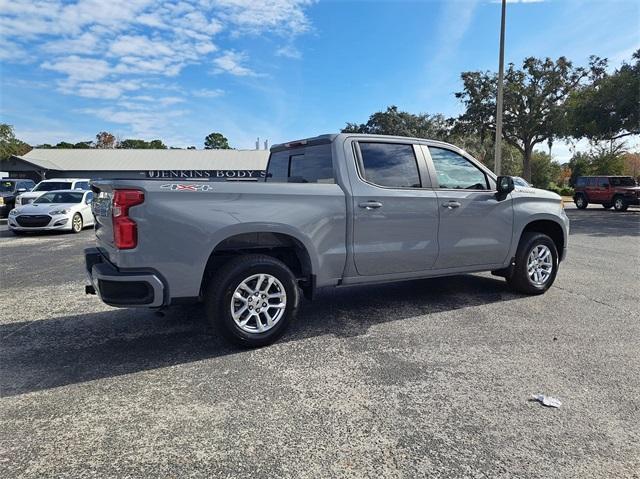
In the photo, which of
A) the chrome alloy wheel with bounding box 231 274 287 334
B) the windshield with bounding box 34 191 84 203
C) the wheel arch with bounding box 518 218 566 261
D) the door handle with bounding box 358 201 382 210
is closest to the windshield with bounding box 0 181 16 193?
the windshield with bounding box 34 191 84 203

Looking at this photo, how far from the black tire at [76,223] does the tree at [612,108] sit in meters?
23.3

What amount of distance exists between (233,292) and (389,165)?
2.18m

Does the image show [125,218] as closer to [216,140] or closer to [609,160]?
[609,160]

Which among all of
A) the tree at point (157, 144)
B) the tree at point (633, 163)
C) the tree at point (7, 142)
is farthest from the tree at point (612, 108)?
the tree at point (157, 144)

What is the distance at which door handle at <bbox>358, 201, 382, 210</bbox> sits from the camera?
15.0 ft

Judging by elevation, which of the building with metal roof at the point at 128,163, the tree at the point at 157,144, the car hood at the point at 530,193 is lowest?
the car hood at the point at 530,193

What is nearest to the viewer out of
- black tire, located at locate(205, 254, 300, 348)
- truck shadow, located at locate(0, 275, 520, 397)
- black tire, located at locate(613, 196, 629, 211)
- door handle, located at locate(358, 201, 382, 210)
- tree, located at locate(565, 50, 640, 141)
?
truck shadow, located at locate(0, 275, 520, 397)

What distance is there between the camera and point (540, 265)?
6.07 m

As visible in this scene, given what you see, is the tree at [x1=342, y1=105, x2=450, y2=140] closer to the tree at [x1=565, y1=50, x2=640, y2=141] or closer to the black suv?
the tree at [x1=565, y1=50, x2=640, y2=141]

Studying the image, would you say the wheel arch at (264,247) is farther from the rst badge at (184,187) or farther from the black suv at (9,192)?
the black suv at (9,192)

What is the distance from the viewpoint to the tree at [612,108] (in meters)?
21.1

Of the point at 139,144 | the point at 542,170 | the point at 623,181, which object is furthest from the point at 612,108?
the point at 139,144

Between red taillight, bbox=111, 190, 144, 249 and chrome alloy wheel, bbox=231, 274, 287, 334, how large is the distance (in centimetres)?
97

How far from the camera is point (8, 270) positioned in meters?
8.05
